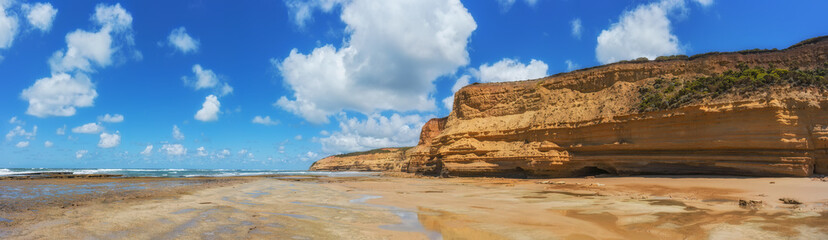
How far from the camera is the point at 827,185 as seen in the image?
1237 cm

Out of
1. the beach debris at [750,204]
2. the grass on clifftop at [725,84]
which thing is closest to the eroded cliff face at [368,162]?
the grass on clifftop at [725,84]

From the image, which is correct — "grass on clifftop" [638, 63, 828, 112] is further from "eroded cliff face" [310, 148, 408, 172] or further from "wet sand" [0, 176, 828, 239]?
"eroded cliff face" [310, 148, 408, 172]

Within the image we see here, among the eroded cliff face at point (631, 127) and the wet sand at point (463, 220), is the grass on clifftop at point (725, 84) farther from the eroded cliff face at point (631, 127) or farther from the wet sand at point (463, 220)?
the wet sand at point (463, 220)

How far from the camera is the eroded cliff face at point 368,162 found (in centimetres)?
8357

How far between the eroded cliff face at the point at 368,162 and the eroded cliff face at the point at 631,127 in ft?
134

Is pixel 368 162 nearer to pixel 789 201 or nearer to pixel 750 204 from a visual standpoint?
pixel 750 204

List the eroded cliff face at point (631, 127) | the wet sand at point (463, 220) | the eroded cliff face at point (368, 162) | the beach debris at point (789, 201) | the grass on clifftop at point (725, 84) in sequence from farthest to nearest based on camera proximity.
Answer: the eroded cliff face at point (368, 162), the grass on clifftop at point (725, 84), the eroded cliff face at point (631, 127), the beach debris at point (789, 201), the wet sand at point (463, 220)

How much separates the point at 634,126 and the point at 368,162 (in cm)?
7876

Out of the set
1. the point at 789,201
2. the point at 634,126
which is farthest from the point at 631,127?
the point at 789,201

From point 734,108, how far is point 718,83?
12.7 ft

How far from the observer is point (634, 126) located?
2180 centimetres

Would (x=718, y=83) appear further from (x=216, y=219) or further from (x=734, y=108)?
(x=216, y=219)

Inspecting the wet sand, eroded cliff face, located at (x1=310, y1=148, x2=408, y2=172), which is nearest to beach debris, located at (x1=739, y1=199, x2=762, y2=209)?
the wet sand

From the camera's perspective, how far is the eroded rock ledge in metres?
16.3
